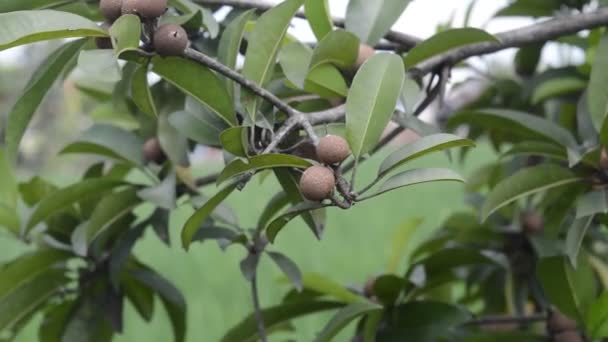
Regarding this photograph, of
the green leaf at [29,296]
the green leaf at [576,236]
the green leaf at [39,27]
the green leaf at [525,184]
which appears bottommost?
the green leaf at [29,296]

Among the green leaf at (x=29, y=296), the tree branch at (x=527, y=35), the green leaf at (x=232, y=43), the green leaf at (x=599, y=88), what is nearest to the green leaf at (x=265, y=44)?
the green leaf at (x=232, y=43)

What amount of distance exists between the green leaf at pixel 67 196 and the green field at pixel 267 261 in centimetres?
119

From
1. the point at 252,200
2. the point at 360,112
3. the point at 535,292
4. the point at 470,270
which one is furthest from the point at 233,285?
the point at 360,112

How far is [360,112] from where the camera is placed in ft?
2.63

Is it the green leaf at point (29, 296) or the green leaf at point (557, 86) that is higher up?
the green leaf at point (557, 86)

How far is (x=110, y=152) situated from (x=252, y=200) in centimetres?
226

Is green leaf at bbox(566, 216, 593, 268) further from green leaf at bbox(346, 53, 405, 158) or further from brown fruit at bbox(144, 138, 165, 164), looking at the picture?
brown fruit at bbox(144, 138, 165, 164)

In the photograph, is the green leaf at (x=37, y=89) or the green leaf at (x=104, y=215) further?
the green leaf at (x=104, y=215)

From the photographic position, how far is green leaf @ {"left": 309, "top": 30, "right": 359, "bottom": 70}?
0.92m

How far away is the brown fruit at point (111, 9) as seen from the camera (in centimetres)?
76

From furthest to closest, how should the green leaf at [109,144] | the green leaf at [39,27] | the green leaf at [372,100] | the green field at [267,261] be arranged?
the green field at [267,261] < the green leaf at [109,144] < the green leaf at [372,100] < the green leaf at [39,27]

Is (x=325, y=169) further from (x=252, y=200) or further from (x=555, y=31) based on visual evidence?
(x=252, y=200)

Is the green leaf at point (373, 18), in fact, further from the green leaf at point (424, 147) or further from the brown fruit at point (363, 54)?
the green leaf at point (424, 147)

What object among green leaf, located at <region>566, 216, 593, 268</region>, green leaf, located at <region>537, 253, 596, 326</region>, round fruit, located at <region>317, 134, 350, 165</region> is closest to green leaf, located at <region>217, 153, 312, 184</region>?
round fruit, located at <region>317, 134, 350, 165</region>
